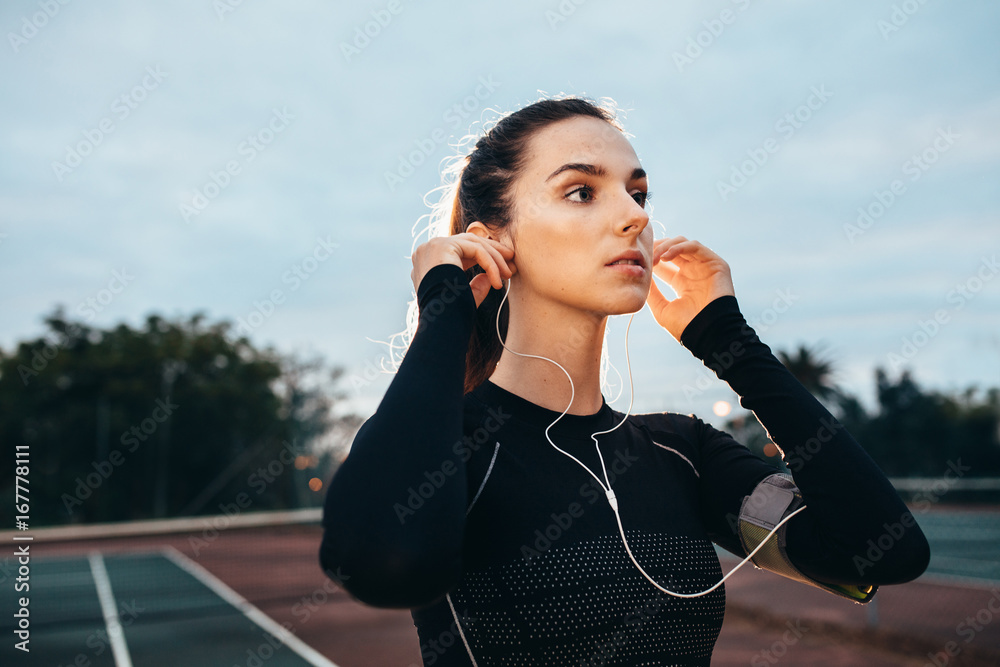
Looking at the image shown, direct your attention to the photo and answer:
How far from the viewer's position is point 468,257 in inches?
81.5

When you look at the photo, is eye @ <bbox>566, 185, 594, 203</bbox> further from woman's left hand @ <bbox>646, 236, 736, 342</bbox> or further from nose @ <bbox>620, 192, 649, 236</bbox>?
woman's left hand @ <bbox>646, 236, 736, 342</bbox>

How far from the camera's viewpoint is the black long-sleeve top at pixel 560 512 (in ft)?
5.29

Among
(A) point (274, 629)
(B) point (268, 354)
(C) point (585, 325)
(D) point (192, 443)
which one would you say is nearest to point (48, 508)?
(D) point (192, 443)

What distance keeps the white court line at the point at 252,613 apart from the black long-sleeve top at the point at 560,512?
9248mm

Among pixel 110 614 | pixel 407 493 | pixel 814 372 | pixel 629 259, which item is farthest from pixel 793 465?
pixel 814 372

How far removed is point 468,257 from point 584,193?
37cm

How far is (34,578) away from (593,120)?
2332 centimetres

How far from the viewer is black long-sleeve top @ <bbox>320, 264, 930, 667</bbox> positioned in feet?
5.29

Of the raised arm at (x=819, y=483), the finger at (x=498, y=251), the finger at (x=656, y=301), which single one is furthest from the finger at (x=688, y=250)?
the finger at (x=498, y=251)

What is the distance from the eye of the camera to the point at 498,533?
72.0 inches

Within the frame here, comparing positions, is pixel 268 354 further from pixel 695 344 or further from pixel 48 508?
pixel 695 344

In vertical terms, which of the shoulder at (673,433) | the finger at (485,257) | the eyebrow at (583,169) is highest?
the eyebrow at (583,169)

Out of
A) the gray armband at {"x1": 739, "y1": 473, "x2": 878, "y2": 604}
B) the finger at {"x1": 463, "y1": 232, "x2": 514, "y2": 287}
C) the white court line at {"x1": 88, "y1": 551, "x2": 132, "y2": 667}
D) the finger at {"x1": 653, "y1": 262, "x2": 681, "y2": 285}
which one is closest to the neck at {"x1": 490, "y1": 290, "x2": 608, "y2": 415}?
the finger at {"x1": 463, "y1": 232, "x2": 514, "y2": 287}

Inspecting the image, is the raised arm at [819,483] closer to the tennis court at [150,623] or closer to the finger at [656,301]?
the finger at [656,301]
